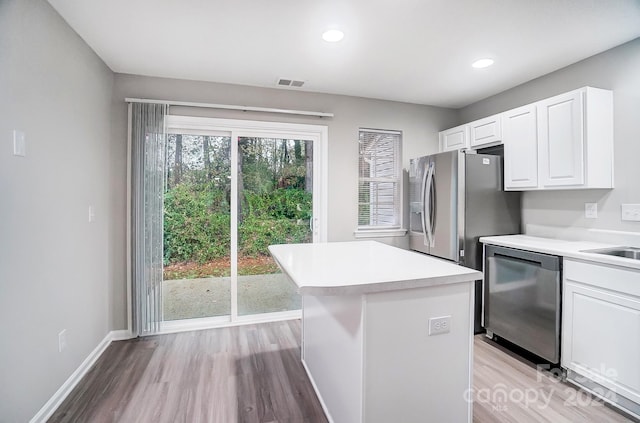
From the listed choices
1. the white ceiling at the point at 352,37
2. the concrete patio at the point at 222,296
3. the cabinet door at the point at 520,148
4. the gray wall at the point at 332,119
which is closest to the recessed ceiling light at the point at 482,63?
the white ceiling at the point at 352,37

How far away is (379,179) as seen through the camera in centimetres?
381

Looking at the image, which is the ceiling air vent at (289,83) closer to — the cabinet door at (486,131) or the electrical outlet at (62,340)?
the cabinet door at (486,131)

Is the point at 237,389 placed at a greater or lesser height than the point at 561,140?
lesser

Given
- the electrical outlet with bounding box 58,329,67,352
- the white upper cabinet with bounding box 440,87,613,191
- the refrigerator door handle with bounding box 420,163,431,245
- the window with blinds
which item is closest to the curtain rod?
the window with blinds

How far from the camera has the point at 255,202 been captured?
132 inches

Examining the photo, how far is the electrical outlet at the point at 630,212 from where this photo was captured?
228cm

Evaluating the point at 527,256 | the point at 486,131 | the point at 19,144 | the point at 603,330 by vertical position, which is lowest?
the point at 603,330

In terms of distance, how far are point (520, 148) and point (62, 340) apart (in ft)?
13.0

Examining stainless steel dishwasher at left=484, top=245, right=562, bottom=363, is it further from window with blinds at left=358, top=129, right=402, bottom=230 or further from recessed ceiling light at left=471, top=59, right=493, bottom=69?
recessed ceiling light at left=471, top=59, right=493, bottom=69

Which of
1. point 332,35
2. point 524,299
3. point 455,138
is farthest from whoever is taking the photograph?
point 455,138

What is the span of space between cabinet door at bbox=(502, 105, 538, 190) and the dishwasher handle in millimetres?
649

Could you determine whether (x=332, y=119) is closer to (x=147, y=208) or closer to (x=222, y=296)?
(x=147, y=208)

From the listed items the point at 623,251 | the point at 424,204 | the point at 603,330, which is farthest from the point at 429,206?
the point at 603,330

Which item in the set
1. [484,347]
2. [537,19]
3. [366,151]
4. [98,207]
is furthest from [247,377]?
[537,19]
